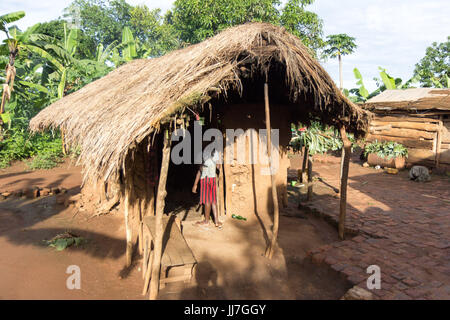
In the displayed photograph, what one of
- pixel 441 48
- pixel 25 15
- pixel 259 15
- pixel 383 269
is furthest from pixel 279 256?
pixel 441 48

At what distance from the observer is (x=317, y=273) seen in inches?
174

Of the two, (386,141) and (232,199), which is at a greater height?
(386,141)

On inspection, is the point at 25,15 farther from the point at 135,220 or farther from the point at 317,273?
the point at 317,273

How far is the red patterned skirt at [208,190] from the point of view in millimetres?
5762

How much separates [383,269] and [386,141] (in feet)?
34.5

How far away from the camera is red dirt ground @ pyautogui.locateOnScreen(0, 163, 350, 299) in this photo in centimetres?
396

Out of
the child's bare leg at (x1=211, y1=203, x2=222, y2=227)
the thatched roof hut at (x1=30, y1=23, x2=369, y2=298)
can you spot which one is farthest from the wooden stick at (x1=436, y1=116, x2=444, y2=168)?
the child's bare leg at (x1=211, y1=203, x2=222, y2=227)

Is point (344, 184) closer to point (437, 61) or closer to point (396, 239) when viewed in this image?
point (396, 239)

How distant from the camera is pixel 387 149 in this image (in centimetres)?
1267

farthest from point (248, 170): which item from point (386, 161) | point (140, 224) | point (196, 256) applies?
point (386, 161)

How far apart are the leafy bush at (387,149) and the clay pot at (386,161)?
0.14 meters

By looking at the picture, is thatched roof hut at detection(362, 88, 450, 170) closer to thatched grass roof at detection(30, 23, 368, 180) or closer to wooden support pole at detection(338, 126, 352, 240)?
thatched grass roof at detection(30, 23, 368, 180)

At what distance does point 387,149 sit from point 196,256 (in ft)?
36.5

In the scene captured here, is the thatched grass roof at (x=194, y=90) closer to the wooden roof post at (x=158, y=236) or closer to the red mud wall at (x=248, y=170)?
the wooden roof post at (x=158, y=236)
